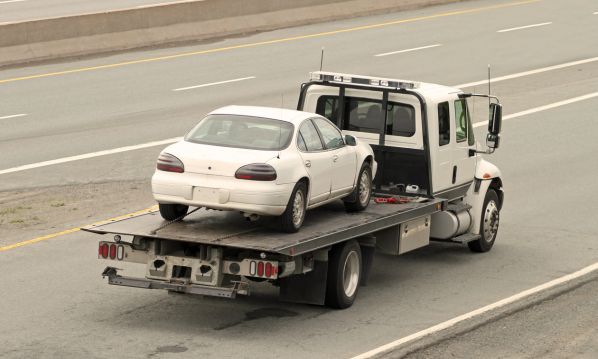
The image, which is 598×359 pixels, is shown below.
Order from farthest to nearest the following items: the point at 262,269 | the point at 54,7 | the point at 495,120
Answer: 1. the point at 54,7
2. the point at 495,120
3. the point at 262,269

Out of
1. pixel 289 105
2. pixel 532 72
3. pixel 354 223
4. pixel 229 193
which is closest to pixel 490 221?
pixel 354 223

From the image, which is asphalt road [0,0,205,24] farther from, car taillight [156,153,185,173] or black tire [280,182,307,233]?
black tire [280,182,307,233]

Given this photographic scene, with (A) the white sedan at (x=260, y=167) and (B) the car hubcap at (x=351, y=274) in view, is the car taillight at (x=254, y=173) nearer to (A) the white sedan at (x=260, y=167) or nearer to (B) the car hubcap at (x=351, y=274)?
(A) the white sedan at (x=260, y=167)

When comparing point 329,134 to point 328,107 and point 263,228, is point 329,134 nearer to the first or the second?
point 263,228

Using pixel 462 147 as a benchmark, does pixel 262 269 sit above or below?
below

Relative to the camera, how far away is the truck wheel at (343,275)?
1460cm

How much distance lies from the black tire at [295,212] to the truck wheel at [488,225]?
15.0 ft

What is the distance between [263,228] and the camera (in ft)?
47.0

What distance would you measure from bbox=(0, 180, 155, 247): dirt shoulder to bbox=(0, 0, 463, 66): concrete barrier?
35.6 ft

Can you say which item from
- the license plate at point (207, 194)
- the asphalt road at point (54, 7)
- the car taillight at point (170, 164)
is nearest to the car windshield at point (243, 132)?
the car taillight at point (170, 164)

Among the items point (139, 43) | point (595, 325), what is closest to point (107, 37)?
point (139, 43)

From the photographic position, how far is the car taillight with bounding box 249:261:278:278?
13.4 metres

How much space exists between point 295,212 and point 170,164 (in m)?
1.42

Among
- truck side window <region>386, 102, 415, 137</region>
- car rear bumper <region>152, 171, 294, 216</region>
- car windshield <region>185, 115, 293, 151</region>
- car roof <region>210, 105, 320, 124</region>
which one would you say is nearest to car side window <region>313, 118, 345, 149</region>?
car roof <region>210, 105, 320, 124</region>
